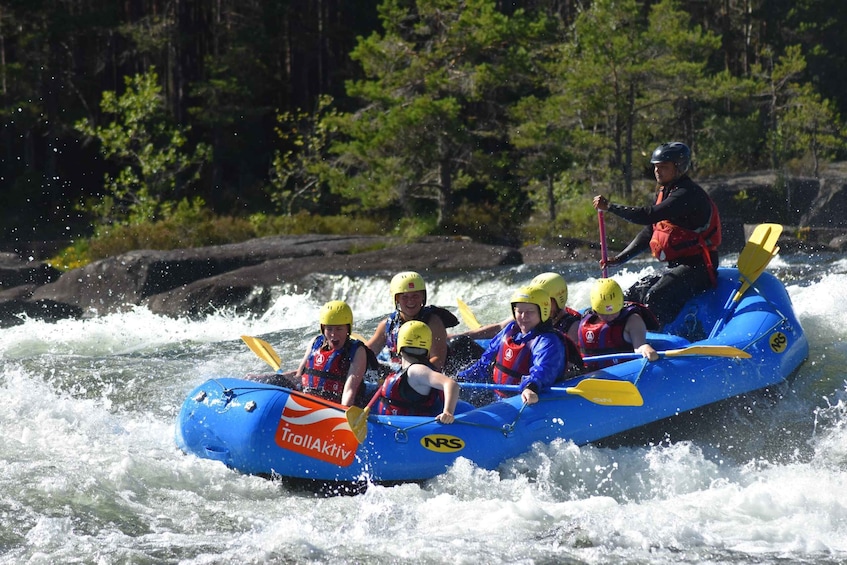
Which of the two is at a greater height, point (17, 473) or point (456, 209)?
point (17, 473)

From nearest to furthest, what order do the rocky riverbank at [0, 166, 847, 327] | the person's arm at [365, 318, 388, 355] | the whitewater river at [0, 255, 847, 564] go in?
the whitewater river at [0, 255, 847, 564]
the person's arm at [365, 318, 388, 355]
the rocky riverbank at [0, 166, 847, 327]

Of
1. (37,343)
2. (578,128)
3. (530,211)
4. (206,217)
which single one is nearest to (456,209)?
(530,211)

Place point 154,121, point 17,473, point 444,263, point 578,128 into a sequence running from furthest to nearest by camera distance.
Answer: point 154,121 → point 578,128 → point 444,263 → point 17,473

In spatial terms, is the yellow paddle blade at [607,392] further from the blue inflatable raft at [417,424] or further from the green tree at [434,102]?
the green tree at [434,102]

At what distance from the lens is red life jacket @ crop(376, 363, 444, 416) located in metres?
6.49

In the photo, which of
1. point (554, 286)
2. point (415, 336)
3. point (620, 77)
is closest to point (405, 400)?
point (415, 336)

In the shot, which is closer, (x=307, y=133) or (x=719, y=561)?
(x=719, y=561)

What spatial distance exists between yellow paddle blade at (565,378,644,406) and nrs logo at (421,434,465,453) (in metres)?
0.76

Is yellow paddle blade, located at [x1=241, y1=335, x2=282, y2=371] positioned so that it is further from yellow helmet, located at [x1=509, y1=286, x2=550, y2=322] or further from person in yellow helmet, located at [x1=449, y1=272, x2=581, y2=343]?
yellow helmet, located at [x1=509, y1=286, x2=550, y2=322]

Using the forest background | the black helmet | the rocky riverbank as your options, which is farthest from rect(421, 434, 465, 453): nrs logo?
the forest background

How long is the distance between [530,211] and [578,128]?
299 centimetres

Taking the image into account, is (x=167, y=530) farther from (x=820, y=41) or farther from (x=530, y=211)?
(x=820, y=41)

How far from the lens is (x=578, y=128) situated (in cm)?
1917

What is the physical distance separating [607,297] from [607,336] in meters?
0.31
